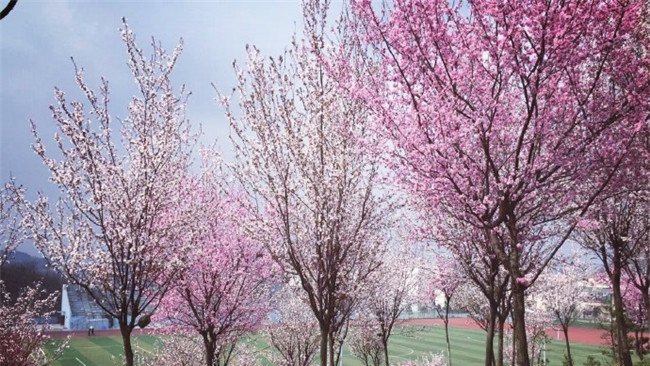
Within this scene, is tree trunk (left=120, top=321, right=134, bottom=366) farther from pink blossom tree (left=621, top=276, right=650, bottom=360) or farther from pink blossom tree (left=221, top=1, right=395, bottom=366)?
pink blossom tree (left=621, top=276, right=650, bottom=360)

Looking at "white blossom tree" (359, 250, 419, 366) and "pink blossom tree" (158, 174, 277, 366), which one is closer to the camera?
"pink blossom tree" (158, 174, 277, 366)

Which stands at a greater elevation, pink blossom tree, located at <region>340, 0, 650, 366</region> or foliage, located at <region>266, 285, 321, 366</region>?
pink blossom tree, located at <region>340, 0, 650, 366</region>

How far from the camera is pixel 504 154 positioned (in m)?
8.70

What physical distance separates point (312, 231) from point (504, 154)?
4119 mm

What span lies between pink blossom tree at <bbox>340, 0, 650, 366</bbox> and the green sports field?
102 feet

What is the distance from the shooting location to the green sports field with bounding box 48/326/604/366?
4125 cm

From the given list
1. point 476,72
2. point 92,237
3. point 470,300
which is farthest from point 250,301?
point 470,300

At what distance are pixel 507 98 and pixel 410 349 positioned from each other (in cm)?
4663

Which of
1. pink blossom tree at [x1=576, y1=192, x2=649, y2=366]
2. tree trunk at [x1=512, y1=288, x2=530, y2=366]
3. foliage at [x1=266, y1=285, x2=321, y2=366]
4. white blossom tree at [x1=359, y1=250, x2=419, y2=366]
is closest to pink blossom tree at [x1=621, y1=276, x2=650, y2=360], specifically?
pink blossom tree at [x1=576, y1=192, x2=649, y2=366]

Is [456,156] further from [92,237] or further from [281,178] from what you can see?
→ [92,237]

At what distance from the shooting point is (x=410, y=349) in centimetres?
4931

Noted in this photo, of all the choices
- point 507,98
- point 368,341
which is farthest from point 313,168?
point 368,341

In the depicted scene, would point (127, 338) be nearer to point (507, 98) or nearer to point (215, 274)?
point (215, 274)

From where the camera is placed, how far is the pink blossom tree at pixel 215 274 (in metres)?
13.7
